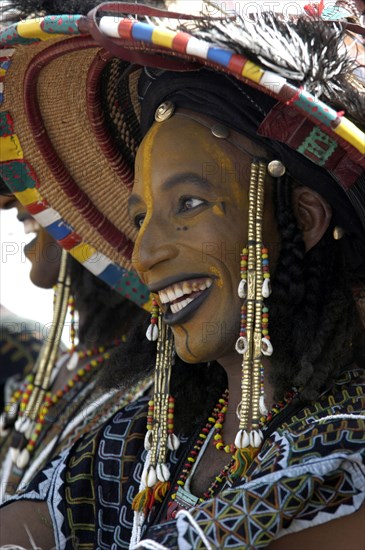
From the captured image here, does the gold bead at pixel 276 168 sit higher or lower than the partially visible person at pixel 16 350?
higher

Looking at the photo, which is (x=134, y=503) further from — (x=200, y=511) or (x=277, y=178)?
(x=277, y=178)

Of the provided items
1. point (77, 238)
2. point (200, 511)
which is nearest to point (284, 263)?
Result: point (200, 511)

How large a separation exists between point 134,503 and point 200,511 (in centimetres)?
53

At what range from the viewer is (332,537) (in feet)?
7.38

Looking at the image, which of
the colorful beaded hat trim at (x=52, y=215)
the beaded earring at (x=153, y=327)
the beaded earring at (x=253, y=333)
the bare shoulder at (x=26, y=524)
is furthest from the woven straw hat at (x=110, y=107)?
the bare shoulder at (x=26, y=524)

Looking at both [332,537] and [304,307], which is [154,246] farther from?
[332,537]

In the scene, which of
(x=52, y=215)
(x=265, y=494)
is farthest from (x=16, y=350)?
(x=265, y=494)

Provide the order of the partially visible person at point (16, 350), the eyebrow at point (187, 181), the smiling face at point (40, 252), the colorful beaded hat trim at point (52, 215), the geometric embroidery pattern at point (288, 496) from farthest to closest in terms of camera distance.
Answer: the partially visible person at point (16, 350) < the smiling face at point (40, 252) < the colorful beaded hat trim at point (52, 215) < the eyebrow at point (187, 181) < the geometric embroidery pattern at point (288, 496)

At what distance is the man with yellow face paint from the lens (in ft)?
7.39

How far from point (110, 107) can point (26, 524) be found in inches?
47.9

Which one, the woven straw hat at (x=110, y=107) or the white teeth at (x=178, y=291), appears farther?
the white teeth at (x=178, y=291)

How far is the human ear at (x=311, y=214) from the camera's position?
2607 mm

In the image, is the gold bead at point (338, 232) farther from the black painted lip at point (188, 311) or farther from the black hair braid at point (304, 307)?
the black painted lip at point (188, 311)

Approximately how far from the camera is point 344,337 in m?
2.59
